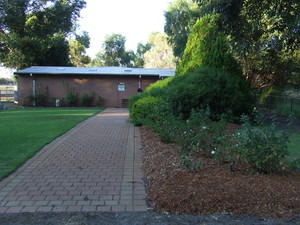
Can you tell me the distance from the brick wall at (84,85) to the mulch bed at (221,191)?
20.7 meters

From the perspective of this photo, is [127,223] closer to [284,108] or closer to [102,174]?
[102,174]

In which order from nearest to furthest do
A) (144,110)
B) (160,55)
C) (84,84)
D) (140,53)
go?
(144,110) → (84,84) → (160,55) → (140,53)

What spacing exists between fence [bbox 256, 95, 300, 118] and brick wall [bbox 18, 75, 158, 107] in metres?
9.61

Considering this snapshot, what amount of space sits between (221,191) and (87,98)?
22006 mm

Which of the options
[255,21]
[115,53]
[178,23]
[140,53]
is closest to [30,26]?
[178,23]

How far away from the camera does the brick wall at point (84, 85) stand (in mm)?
25359

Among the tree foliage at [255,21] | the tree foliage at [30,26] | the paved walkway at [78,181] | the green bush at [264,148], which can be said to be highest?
the tree foliage at [30,26]

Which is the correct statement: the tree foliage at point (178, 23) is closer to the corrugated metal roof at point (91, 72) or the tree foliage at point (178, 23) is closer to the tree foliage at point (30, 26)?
the corrugated metal roof at point (91, 72)

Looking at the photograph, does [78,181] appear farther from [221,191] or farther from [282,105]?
[282,105]

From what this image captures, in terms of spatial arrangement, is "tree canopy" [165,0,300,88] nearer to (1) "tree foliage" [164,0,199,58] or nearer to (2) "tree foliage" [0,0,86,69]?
(1) "tree foliage" [164,0,199,58]

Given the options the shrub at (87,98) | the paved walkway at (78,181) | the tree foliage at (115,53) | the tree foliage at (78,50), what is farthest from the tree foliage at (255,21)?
the tree foliage at (115,53)

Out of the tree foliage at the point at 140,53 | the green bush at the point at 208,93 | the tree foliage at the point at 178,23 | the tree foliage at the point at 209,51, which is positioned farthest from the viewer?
the tree foliage at the point at 140,53

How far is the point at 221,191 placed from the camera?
4.14 m

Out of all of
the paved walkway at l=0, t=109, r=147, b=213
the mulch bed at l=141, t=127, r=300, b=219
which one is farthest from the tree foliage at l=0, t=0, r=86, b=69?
the mulch bed at l=141, t=127, r=300, b=219
